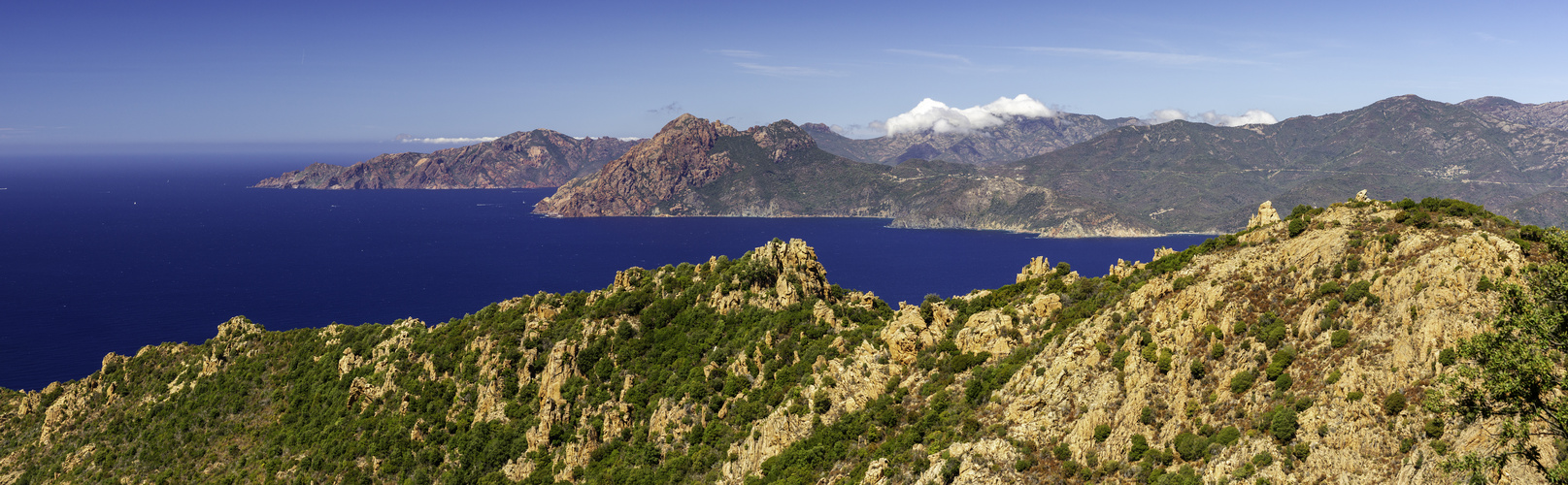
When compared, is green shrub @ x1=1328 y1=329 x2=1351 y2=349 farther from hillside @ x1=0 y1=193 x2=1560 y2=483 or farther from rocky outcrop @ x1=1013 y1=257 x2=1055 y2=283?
rocky outcrop @ x1=1013 y1=257 x2=1055 y2=283

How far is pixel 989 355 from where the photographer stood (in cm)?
6581

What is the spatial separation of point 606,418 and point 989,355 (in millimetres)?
36831

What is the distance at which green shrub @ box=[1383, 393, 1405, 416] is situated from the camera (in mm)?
43594

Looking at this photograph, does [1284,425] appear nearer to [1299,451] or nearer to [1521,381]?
[1299,451]

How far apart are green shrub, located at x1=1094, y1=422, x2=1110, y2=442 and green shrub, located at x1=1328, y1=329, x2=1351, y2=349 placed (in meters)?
13.6

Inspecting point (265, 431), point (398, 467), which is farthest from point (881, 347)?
point (265, 431)

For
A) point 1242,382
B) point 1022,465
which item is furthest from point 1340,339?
point 1022,465

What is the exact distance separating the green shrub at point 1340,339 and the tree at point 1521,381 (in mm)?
10521

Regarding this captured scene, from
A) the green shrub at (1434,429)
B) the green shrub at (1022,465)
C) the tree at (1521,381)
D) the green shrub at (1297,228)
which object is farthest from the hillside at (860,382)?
the tree at (1521,381)

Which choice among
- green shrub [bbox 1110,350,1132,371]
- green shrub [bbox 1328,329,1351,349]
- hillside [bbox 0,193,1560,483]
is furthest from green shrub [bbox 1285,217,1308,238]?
green shrub [bbox 1110,350,1132,371]

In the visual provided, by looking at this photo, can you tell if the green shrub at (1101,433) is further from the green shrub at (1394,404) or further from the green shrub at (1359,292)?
the green shrub at (1359,292)

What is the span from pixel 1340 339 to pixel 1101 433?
14.6 metres

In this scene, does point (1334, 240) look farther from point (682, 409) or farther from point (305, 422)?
point (305, 422)

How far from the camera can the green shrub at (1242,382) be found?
5062cm
